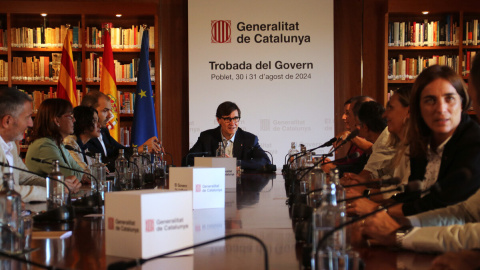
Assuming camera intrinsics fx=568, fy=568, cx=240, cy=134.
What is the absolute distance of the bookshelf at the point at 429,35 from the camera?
6.96 meters

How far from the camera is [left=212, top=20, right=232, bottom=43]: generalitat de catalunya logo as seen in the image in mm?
7180

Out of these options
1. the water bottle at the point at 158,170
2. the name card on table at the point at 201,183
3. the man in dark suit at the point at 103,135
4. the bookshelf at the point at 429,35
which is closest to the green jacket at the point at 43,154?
the water bottle at the point at 158,170

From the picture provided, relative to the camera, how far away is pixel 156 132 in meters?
6.91

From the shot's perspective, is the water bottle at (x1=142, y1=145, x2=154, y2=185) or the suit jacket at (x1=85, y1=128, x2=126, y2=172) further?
the suit jacket at (x1=85, y1=128, x2=126, y2=172)

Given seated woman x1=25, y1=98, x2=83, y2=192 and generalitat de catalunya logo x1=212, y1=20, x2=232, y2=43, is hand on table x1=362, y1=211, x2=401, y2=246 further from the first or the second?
generalitat de catalunya logo x1=212, y1=20, x2=232, y2=43

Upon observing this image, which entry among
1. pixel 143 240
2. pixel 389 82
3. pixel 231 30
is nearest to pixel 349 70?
pixel 389 82

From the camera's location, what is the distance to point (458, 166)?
2131 mm

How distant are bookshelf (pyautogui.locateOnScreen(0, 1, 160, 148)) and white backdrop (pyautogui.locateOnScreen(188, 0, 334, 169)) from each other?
23.5 inches

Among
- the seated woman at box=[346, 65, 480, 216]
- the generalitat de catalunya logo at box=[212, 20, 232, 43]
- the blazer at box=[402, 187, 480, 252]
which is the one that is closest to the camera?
the blazer at box=[402, 187, 480, 252]

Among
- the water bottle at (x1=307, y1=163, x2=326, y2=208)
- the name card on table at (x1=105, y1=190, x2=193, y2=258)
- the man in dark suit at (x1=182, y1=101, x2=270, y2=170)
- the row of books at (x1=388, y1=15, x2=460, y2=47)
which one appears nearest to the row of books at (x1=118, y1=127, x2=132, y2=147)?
the man in dark suit at (x1=182, y1=101, x2=270, y2=170)

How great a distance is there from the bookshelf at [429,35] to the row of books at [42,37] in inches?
153

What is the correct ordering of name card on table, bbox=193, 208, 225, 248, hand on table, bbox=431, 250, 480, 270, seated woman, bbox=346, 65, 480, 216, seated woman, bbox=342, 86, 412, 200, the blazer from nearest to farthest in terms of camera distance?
1. hand on table, bbox=431, 250, 480, 270
2. the blazer
3. name card on table, bbox=193, 208, 225, 248
4. seated woman, bbox=346, 65, 480, 216
5. seated woman, bbox=342, 86, 412, 200

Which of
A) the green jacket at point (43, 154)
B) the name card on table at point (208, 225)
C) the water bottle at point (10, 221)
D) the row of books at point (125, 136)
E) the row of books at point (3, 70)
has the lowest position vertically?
the name card on table at point (208, 225)

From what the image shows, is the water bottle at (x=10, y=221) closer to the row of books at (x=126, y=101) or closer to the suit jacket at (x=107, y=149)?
the suit jacket at (x=107, y=149)
